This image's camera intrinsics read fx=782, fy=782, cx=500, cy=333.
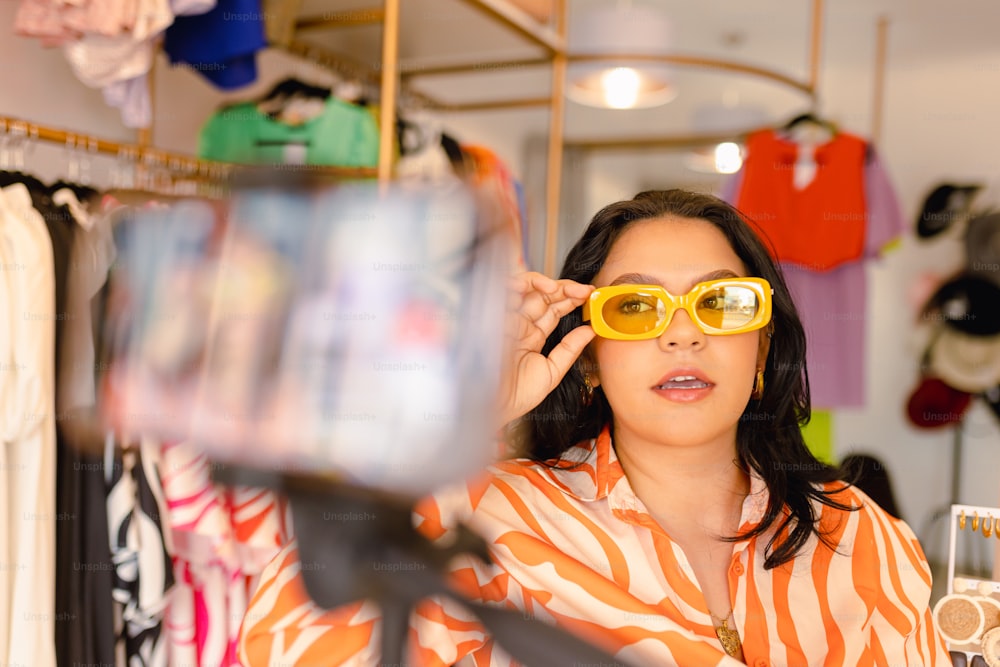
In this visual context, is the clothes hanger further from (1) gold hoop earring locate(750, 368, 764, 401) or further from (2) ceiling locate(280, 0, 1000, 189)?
(1) gold hoop earring locate(750, 368, 764, 401)

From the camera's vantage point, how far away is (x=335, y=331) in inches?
11.6

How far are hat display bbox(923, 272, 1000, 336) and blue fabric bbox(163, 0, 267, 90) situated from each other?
3.44 metres

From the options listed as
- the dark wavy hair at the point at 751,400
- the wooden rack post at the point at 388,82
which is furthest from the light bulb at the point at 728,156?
the dark wavy hair at the point at 751,400

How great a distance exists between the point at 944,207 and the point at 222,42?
379cm

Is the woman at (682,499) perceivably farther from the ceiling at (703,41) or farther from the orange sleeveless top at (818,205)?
the orange sleeveless top at (818,205)

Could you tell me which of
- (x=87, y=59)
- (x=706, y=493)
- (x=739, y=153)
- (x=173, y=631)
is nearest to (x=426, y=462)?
(x=706, y=493)

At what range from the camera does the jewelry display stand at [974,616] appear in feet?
3.34

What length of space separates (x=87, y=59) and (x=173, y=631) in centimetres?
129

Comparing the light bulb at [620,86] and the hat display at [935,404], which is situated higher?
the light bulb at [620,86]

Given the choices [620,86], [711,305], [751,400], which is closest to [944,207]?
[620,86]

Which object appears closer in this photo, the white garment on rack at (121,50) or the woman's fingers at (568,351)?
the woman's fingers at (568,351)

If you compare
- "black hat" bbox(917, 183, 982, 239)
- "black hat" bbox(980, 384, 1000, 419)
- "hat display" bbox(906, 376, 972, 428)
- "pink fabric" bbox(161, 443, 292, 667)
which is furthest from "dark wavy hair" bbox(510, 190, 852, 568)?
"black hat" bbox(917, 183, 982, 239)

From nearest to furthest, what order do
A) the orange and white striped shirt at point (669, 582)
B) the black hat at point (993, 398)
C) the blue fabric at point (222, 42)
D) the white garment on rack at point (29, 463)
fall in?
the orange and white striped shirt at point (669, 582)
the white garment on rack at point (29, 463)
the blue fabric at point (222, 42)
the black hat at point (993, 398)

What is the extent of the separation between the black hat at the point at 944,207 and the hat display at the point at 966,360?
1.94 ft
